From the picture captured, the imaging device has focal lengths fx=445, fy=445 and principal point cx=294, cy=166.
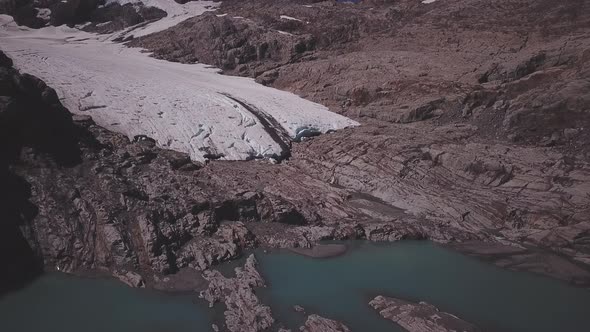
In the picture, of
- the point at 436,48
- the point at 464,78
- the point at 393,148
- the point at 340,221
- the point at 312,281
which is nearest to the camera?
the point at 312,281

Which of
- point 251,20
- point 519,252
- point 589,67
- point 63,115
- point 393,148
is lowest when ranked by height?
point 519,252

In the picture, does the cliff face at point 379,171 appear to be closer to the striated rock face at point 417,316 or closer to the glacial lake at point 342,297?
the glacial lake at point 342,297

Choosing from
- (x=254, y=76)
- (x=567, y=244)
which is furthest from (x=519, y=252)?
(x=254, y=76)

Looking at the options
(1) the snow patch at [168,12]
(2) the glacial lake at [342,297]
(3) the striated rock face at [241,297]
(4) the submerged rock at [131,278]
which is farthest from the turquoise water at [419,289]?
(1) the snow patch at [168,12]

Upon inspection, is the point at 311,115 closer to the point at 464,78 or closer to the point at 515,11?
the point at 464,78

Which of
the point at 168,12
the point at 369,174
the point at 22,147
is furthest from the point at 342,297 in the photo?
the point at 168,12

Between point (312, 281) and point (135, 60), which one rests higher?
point (135, 60)
